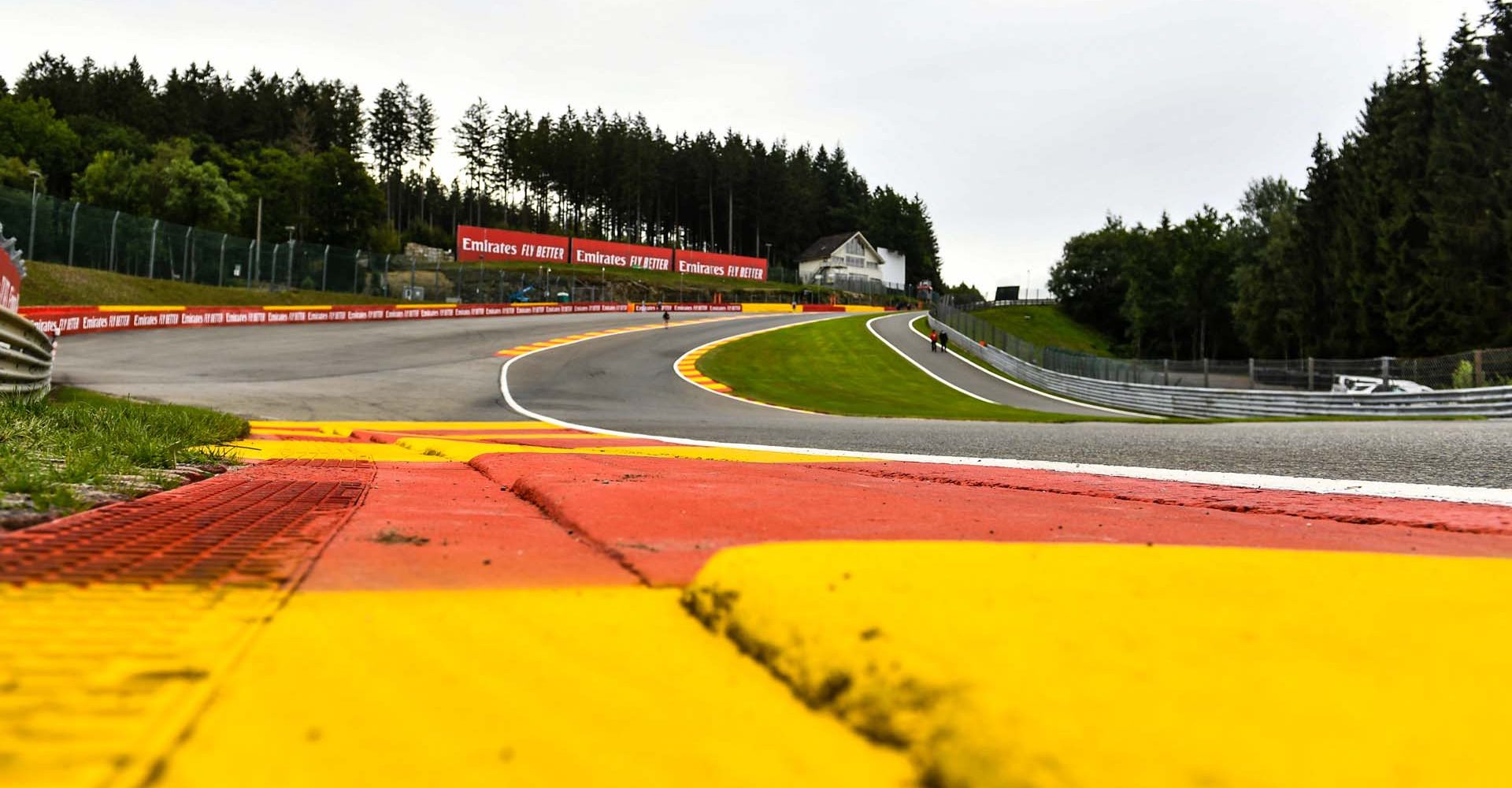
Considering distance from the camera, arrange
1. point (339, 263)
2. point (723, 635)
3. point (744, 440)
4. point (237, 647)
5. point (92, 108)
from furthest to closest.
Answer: point (92, 108) → point (339, 263) → point (744, 440) → point (723, 635) → point (237, 647)

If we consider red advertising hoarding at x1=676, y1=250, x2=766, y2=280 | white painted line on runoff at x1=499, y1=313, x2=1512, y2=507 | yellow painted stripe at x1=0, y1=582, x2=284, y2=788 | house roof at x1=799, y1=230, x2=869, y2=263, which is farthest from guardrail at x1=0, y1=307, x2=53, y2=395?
house roof at x1=799, y1=230, x2=869, y2=263

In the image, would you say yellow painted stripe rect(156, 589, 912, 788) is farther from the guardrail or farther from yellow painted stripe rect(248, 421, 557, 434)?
yellow painted stripe rect(248, 421, 557, 434)

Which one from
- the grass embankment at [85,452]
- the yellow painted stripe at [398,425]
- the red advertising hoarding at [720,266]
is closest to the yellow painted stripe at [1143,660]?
the grass embankment at [85,452]

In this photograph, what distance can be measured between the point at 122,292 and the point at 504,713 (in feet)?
157

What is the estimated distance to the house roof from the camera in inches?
4685

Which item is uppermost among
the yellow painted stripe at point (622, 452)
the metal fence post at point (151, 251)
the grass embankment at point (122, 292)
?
the metal fence post at point (151, 251)

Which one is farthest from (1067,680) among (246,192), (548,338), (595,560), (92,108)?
(92,108)

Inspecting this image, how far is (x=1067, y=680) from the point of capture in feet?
4.12

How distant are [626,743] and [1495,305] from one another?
44.9m

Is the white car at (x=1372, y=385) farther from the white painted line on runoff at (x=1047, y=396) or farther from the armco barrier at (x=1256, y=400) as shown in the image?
the white painted line on runoff at (x=1047, y=396)

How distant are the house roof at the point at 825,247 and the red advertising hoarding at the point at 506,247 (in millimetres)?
49818

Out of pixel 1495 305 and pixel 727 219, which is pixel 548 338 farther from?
pixel 727 219

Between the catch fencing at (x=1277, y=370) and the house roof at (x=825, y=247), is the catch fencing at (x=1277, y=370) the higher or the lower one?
the lower one

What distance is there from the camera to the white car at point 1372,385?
20125 mm
